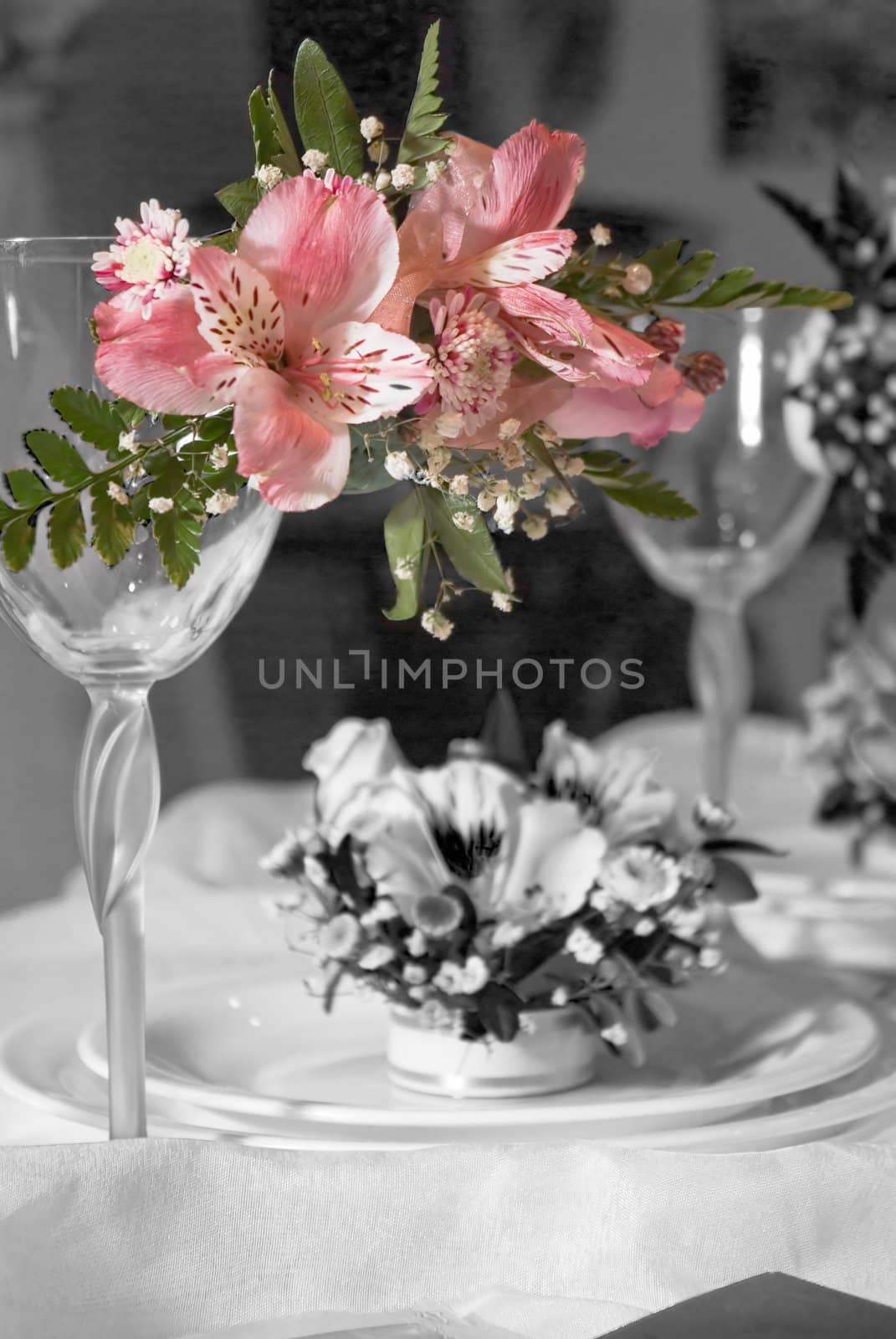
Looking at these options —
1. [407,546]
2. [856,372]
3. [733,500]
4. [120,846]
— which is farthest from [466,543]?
[856,372]

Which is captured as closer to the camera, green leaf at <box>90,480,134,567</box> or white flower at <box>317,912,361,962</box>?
green leaf at <box>90,480,134,567</box>

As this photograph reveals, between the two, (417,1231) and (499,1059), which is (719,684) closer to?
(499,1059)

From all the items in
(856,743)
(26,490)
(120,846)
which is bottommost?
(856,743)

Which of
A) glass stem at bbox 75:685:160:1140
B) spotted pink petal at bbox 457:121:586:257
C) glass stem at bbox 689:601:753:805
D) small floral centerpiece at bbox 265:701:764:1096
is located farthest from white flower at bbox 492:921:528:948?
glass stem at bbox 689:601:753:805

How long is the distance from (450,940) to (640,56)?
1.51 ft

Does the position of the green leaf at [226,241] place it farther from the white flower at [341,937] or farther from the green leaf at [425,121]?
the white flower at [341,937]

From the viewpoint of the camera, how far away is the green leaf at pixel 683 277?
0.34m

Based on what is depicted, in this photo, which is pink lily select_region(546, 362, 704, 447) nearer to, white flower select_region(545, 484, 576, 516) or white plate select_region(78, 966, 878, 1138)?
white flower select_region(545, 484, 576, 516)

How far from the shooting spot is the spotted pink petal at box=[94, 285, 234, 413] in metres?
0.27

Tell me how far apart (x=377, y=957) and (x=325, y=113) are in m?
0.24

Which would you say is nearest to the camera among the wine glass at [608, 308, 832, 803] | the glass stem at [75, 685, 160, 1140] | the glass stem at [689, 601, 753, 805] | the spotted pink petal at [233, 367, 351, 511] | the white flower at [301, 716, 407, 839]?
the spotted pink petal at [233, 367, 351, 511]

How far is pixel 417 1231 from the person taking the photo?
0.32 m

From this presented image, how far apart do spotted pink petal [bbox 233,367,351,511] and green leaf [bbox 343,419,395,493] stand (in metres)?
0.03

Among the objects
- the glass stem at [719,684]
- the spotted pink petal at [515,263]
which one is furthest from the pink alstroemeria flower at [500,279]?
the glass stem at [719,684]
